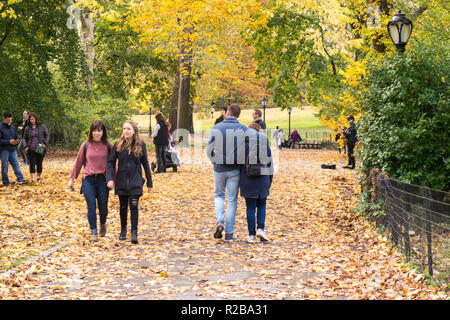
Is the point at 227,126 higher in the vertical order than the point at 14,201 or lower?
higher

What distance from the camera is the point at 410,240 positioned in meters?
8.27

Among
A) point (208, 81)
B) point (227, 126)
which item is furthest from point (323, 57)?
point (227, 126)

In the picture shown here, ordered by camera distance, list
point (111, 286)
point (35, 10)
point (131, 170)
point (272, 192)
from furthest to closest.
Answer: point (35, 10) < point (272, 192) < point (131, 170) < point (111, 286)

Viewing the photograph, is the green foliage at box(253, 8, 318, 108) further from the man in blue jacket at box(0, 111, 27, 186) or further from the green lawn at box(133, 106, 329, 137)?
the green lawn at box(133, 106, 329, 137)

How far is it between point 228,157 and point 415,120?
355cm

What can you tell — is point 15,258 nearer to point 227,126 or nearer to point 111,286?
point 111,286

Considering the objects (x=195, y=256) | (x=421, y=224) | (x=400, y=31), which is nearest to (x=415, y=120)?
(x=400, y=31)

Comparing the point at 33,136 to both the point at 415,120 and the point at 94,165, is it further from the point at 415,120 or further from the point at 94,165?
the point at 415,120

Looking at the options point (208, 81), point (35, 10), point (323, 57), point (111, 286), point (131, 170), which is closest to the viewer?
point (111, 286)

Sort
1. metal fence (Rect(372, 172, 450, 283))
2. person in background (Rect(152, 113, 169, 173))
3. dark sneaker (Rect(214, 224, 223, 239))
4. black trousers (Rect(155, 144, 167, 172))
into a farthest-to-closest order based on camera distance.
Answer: black trousers (Rect(155, 144, 167, 172)), person in background (Rect(152, 113, 169, 173)), dark sneaker (Rect(214, 224, 223, 239)), metal fence (Rect(372, 172, 450, 283))

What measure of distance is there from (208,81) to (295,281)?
1614 inches

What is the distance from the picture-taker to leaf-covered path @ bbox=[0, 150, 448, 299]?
22.6 ft

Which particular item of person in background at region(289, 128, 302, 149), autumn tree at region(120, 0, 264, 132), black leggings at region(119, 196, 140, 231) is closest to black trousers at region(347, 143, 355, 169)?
autumn tree at region(120, 0, 264, 132)

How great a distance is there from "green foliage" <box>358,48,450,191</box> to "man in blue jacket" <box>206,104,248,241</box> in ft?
9.16
